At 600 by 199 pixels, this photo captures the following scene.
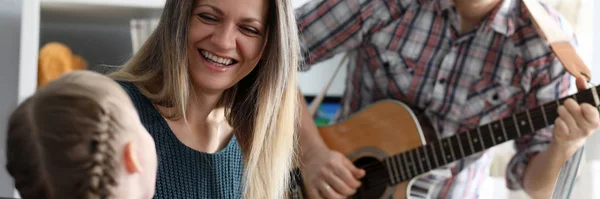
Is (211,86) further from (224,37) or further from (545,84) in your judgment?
(545,84)

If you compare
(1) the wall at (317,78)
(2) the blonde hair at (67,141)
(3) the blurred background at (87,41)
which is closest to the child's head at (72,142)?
(2) the blonde hair at (67,141)

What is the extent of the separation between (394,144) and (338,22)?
0.27m

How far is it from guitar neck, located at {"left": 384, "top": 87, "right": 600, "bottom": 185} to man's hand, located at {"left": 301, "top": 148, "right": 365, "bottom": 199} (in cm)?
8

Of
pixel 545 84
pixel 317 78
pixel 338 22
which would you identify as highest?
pixel 338 22

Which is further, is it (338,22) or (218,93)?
(338,22)

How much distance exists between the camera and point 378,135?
70.2 inches

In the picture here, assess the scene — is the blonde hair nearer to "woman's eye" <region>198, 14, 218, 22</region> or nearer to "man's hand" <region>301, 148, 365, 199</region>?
"woman's eye" <region>198, 14, 218, 22</region>

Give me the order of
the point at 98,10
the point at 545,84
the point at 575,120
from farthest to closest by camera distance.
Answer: the point at 98,10 < the point at 545,84 < the point at 575,120

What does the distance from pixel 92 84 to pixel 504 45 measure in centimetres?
105

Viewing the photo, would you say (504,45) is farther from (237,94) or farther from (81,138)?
(81,138)

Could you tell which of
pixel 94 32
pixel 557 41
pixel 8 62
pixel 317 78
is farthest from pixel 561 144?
pixel 8 62

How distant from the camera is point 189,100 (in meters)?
1.32

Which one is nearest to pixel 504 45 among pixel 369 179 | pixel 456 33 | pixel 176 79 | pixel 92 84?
pixel 456 33

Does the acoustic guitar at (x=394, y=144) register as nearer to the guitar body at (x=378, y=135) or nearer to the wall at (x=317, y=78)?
the guitar body at (x=378, y=135)
